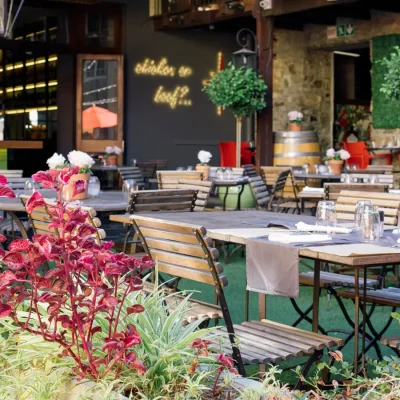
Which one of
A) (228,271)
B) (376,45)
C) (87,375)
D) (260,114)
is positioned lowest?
(228,271)

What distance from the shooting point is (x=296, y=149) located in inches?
513

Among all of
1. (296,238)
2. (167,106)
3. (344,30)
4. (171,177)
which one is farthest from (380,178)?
(167,106)

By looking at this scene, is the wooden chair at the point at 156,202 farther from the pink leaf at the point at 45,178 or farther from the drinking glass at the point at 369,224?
the pink leaf at the point at 45,178

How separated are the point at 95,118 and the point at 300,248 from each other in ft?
39.4

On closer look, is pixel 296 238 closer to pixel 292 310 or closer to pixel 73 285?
pixel 73 285

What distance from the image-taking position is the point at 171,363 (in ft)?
6.89

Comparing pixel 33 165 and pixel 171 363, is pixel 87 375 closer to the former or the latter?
pixel 171 363

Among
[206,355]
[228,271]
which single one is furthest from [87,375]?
[228,271]

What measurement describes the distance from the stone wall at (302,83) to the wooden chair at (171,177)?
22.1ft

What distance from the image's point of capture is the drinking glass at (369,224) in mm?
3481

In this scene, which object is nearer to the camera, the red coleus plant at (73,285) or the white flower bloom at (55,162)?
the red coleus plant at (73,285)

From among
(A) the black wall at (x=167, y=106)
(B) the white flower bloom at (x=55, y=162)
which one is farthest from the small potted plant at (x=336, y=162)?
(A) the black wall at (x=167, y=106)

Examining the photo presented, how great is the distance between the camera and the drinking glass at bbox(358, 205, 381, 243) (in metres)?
3.48

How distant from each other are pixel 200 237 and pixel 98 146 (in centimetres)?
1197
